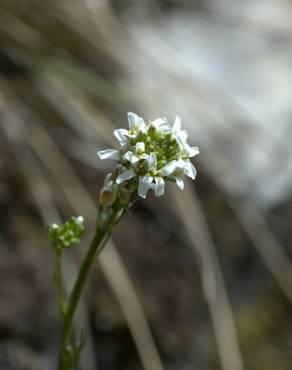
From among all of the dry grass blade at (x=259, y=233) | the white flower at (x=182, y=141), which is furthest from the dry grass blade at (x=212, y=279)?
the white flower at (x=182, y=141)

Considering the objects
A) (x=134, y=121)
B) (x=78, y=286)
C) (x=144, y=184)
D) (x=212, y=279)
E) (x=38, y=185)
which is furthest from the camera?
(x=38, y=185)

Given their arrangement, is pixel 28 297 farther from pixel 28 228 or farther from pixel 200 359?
pixel 200 359

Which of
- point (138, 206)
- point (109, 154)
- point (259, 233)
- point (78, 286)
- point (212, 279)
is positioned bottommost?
point (78, 286)

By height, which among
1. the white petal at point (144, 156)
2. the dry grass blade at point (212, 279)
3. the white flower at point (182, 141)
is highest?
the dry grass blade at point (212, 279)

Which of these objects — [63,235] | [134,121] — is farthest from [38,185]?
[134,121]

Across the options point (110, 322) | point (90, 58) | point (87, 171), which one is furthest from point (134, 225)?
point (90, 58)

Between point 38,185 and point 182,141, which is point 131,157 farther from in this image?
point 38,185

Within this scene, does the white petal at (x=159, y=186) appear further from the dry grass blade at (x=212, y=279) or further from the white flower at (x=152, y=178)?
the dry grass blade at (x=212, y=279)

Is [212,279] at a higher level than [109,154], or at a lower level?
higher
